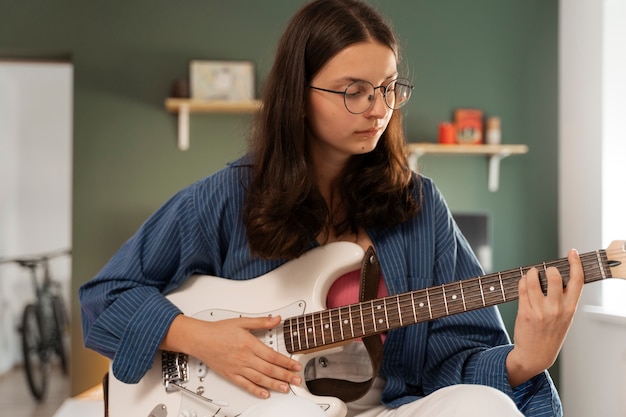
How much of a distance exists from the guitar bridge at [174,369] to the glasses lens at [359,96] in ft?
1.77

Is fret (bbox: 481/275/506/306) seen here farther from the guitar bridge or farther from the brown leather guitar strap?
the guitar bridge

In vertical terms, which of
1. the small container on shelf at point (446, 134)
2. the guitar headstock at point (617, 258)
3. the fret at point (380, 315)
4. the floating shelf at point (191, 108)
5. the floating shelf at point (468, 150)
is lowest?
the fret at point (380, 315)

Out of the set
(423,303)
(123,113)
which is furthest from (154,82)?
(423,303)

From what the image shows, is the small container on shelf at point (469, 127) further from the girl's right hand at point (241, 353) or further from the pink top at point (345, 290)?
the girl's right hand at point (241, 353)

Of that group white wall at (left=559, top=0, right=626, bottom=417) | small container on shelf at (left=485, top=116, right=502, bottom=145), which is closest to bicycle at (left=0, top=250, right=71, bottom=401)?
small container on shelf at (left=485, top=116, right=502, bottom=145)

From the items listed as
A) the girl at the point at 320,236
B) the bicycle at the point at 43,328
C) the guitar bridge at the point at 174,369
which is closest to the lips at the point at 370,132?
the girl at the point at 320,236

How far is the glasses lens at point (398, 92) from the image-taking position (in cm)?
131

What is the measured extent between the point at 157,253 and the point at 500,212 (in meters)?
2.94

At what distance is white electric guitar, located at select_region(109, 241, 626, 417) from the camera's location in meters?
1.22

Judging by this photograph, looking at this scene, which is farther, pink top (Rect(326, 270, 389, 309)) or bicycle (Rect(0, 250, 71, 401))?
bicycle (Rect(0, 250, 71, 401))

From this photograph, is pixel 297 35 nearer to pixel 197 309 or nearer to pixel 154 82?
pixel 197 309

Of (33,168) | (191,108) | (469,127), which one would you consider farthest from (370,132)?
(33,168)

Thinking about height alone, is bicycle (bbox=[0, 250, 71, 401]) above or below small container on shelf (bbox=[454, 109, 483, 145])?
below

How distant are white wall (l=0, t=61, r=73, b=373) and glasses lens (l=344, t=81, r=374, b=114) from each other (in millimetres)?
5356
